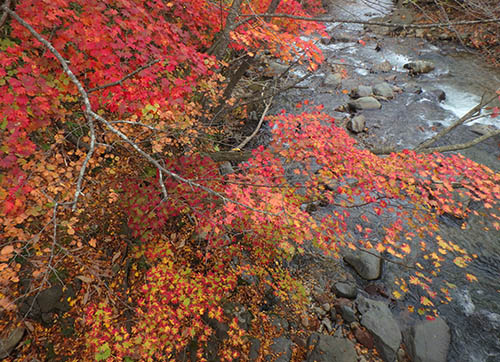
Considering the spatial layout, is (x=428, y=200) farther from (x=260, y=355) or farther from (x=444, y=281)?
(x=260, y=355)

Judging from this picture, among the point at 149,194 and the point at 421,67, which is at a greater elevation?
the point at 421,67

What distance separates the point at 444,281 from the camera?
7.23 m

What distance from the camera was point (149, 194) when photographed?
6043 mm

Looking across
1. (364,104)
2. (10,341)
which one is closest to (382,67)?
(364,104)

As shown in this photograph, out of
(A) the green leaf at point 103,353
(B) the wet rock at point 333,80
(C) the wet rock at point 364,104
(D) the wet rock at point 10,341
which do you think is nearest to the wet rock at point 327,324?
(A) the green leaf at point 103,353

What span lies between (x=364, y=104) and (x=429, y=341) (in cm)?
1080

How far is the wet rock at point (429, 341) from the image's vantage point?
18.3 ft

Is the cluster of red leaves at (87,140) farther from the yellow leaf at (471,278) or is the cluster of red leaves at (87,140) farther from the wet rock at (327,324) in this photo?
the yellow leaf at (471,278)

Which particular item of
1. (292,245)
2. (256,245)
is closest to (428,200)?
(292,245)

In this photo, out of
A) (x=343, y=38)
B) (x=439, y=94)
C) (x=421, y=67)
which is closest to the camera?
(x=439, y=94)

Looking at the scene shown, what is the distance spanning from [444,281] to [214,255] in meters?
6.96

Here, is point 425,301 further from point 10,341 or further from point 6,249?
point 6,249

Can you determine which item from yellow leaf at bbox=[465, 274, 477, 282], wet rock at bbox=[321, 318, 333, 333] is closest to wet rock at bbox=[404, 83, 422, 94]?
yellow leaf at bbox=[465, 274, 477, 282]

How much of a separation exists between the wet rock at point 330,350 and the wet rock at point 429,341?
1.56 metres
